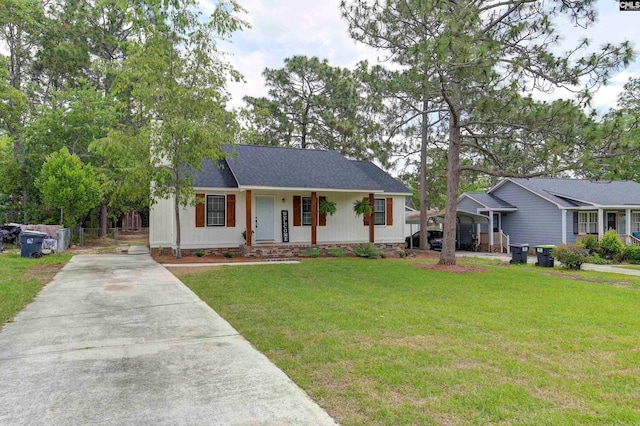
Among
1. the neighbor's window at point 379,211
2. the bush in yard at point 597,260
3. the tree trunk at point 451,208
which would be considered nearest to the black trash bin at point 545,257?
the bush in yard at point 597,260

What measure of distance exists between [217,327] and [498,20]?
10.6 metres

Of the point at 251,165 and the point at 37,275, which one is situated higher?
the point at 251,165

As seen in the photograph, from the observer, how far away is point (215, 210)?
598 inches

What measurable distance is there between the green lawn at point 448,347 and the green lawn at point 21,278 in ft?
9.18

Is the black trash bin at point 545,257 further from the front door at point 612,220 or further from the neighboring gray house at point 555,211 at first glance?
the front door at point 612,220

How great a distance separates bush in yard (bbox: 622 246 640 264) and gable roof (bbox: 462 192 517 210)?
7.14 metres

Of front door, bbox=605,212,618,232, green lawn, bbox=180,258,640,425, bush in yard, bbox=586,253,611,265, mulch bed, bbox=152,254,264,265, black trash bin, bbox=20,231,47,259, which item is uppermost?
front door, bbox=605,212,618,232

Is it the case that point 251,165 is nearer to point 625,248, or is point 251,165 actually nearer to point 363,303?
point 363,303

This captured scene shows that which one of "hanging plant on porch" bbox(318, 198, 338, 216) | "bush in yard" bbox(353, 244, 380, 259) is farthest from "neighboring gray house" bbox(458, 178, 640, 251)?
"hanging plant on porch" bbox(318, 198, 338, 216)

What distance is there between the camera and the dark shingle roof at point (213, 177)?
1483 cm

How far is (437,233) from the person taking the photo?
23672 millimetres

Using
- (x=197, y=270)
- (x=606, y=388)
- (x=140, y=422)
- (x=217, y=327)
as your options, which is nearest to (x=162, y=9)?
(x=197, y=270)

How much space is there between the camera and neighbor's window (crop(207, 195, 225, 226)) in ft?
49.5

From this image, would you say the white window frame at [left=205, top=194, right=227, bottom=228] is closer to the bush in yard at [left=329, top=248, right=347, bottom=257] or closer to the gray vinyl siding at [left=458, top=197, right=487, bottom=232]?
the bush in yard at [left=329, top=248, right=347, bottom=257]
